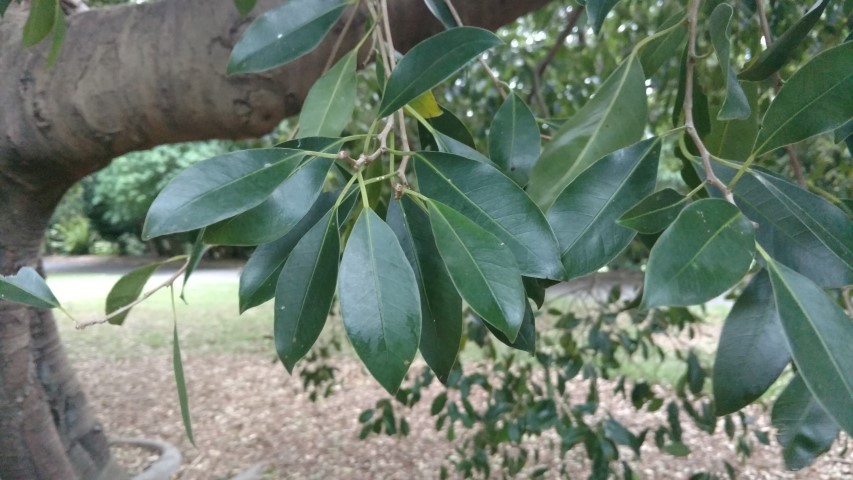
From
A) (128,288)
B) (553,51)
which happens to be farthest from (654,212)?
(553,51)

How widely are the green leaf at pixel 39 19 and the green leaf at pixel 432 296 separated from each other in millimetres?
576

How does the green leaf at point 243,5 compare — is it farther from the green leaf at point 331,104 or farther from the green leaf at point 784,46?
the green leaf at point 784,46

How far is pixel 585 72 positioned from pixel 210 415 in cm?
216

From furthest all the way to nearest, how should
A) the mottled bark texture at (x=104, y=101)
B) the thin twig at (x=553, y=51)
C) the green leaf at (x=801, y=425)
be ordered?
1. the thin twig at (x=553, y=51)
2. the mottled bark texture at (x=104, y=101)
3. the green leaf at (x=801, y=425)

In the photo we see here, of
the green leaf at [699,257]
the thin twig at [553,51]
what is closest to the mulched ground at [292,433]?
the thin twig at [553,51]

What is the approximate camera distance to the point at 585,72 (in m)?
1.73

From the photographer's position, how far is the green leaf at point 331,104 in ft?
1.87

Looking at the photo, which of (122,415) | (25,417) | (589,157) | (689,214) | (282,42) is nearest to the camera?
(689,214)

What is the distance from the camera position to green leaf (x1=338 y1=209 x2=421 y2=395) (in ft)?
1.16

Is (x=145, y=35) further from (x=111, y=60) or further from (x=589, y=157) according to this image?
(x=589, y=157)

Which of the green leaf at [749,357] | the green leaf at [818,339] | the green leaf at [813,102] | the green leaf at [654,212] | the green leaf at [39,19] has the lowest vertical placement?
the green leaf at [749,357]

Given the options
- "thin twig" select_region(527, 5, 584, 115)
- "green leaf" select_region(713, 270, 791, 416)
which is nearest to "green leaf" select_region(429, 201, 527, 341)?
"green leaf" select_region(713, 270, 791, 416)

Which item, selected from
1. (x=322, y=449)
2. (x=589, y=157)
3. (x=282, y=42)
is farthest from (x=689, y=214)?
(x=322, y=449)

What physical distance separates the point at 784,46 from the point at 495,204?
23cm
